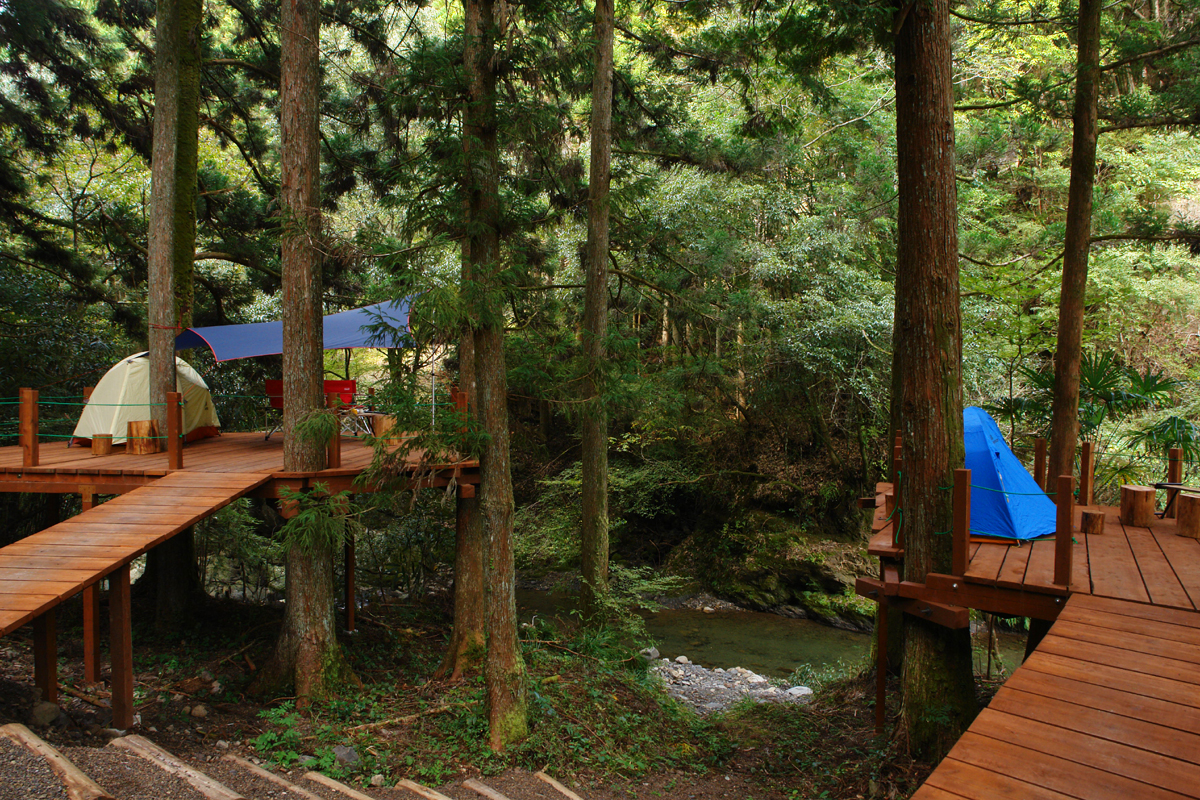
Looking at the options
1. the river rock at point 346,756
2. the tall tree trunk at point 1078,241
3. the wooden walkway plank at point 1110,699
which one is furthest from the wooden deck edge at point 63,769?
the tall tree trunk at point 1078,241

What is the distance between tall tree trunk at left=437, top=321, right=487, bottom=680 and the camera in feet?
23.9

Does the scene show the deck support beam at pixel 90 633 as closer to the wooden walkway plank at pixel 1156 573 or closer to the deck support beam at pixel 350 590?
the deck support beam at pixel 350 590

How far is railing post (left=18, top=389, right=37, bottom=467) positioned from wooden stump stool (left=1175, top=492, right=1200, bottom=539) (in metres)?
9.77

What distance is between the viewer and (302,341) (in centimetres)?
603

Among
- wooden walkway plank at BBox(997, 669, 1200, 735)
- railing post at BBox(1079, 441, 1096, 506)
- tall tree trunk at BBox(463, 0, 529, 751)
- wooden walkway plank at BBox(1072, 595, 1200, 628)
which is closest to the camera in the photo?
wooden walkway plank at BBox(997, 669, 1200, 735)

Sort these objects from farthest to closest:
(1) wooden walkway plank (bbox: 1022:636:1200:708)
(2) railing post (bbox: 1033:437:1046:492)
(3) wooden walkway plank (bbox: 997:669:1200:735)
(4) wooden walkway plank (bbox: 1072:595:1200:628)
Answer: (2) railing post (bbox: 1033:437:1046:492), (4) wooden walkway plank (bbox: 1072:595:1200:628), (1) wooden walkway plank (bbox: 1022:636:1200:708), (3) wooden walkway plank (bbox: 997:669:1200:735)

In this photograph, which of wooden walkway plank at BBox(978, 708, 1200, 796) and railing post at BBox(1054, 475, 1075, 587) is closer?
wooden walkway plank at BBox(978, 708, 1200, 796)

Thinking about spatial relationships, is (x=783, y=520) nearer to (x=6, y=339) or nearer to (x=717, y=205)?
(x=717, y=205)

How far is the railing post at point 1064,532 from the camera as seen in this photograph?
3.91 meters

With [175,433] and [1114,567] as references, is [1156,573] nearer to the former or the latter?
[1114,567]

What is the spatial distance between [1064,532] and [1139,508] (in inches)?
105

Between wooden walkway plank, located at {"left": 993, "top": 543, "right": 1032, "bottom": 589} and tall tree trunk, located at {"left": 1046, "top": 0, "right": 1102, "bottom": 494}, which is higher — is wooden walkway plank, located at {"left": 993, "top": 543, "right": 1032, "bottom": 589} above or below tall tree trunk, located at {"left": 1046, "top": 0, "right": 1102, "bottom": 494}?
below

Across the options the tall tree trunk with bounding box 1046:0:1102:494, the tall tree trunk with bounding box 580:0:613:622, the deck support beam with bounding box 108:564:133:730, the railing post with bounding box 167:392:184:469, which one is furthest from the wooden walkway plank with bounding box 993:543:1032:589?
the railing post with bounding box 167:392:184:469

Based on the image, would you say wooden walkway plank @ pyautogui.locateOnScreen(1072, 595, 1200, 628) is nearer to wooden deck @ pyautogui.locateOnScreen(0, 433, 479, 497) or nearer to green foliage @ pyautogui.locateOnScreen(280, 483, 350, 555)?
wooden deck @ pyautogui.locateOnScreen(0, 433, 479, 497)
